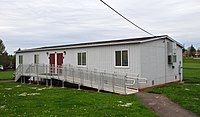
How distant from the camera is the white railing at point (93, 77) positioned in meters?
17.7

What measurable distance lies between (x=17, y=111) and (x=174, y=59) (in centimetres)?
1552

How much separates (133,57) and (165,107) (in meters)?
6.86

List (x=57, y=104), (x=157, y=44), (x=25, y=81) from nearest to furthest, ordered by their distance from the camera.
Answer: (x=57, y=104)
(x=157, y=44)
(x=25, y=81)

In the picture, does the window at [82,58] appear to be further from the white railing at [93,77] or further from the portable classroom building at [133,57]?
the white railing at [93,77]

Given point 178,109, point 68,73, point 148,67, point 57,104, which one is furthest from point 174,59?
point 57,104

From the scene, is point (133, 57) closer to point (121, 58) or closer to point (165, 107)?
point (121, 58)

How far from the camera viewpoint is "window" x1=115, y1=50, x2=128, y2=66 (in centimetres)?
1877

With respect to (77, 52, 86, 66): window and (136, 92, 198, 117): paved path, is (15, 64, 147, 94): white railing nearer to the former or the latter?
(77, 52, 86, 66): window

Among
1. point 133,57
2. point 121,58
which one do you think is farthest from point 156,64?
point 121,58

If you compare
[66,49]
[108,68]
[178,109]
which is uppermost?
[66,49]

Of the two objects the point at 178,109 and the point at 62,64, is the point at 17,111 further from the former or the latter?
the point at 62,64

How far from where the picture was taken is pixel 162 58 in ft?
68.9

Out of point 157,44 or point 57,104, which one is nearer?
point 57,104

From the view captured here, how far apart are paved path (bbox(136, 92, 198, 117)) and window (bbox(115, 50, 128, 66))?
501 centimetres
